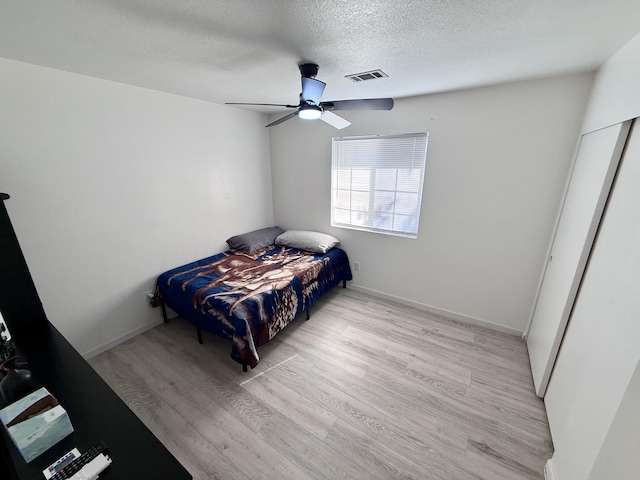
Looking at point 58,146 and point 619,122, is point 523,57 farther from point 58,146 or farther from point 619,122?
point 58,146

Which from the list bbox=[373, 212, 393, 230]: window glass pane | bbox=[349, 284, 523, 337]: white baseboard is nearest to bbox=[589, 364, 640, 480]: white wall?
bbox=[349, 284, 523, 337]: white baseboard

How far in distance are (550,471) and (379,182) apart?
257cm

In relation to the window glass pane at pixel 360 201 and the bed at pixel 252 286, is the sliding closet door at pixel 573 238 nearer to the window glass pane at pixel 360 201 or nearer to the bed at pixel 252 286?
the window glass pane at pixel 360 201

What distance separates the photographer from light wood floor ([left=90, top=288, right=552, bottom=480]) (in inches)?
56.2

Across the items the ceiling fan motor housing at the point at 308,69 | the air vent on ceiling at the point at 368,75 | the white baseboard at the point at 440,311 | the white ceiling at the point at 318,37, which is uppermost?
the air vent on ceiling at the point at 368,75

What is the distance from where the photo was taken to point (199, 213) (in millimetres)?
2889

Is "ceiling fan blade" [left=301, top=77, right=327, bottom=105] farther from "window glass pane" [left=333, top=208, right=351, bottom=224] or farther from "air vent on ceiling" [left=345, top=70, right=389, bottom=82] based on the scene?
"window glass pane" [left=333, top=208, right=351, bottom=224]

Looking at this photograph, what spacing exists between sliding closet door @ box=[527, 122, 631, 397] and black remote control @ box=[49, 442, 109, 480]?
2.48 metres

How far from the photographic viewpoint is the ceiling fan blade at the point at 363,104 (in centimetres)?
178

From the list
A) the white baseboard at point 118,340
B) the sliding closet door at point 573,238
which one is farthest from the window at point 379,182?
the white baseboard at point 118,340

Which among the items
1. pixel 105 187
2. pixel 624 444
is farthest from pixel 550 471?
pixel 105 187

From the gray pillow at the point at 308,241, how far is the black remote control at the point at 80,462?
244 cm

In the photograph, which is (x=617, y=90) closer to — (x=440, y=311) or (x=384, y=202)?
(x=384, y=202)

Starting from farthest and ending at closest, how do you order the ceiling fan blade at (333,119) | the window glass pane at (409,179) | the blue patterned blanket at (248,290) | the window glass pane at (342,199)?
the window glass pane at (342,199)
the window glass pane at (409,179)
the ceiling fan blade at (333,119)
the blue patterned blanket at (248,290)
